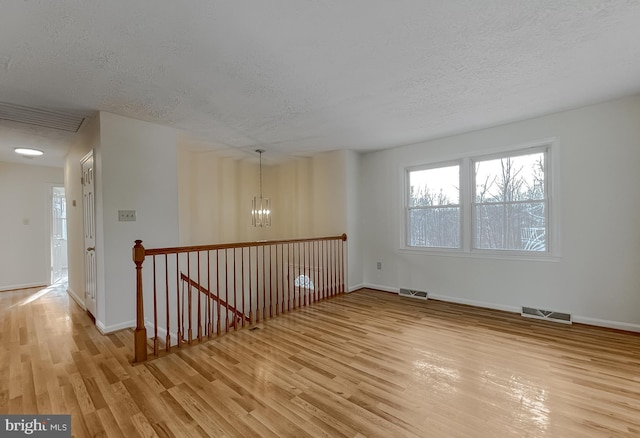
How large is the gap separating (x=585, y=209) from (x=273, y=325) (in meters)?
3.87

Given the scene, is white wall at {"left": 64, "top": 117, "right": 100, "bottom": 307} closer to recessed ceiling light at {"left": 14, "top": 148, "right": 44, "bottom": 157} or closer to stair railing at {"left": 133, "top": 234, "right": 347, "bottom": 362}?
recessed ceiling light at {"left": 14, "top": 148, "right": 44, "bottom": 157}

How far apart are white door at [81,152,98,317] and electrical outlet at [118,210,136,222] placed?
1.21ft

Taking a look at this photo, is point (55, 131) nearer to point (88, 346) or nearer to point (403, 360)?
point (88, 346)

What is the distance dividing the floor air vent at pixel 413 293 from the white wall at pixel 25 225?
680cm

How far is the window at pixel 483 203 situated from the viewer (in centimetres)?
348

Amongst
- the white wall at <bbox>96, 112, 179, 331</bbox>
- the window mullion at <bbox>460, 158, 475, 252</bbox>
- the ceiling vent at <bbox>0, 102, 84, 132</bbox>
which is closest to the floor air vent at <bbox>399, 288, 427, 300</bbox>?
the window mullion at <bbox>460, 158, 475, 252</bbox>

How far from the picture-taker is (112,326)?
3080 mm

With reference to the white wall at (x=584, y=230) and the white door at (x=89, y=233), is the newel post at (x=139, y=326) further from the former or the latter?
the white wall at (x=584, y=230)

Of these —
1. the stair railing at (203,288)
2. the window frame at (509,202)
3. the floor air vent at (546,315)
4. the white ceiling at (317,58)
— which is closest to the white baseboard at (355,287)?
the stair railing at (203,288)

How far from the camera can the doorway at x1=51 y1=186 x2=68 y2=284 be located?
5.61 m

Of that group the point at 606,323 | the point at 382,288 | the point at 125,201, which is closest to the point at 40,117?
the point at 125,201

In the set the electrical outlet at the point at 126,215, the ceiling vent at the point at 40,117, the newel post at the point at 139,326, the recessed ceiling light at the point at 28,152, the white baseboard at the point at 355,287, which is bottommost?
the white baseboard at the point at 355,287

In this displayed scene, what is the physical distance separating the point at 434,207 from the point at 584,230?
174 centimetres

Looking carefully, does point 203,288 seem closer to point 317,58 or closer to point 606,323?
point 317,58
